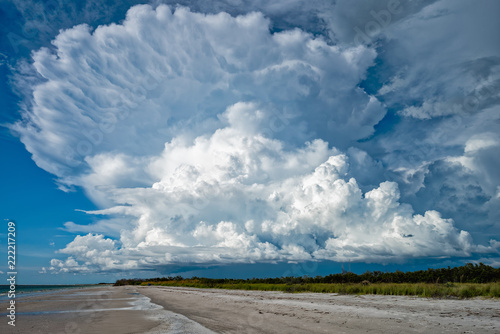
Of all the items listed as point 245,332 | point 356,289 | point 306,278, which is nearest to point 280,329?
point 245,332

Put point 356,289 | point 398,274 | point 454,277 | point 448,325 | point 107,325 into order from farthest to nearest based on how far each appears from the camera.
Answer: point 398,274
point 454,277
point 356,289
point 107,325
point 448,325

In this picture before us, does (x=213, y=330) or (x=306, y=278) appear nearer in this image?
(x=213, y=330)

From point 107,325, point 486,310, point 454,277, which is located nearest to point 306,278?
point 454,277

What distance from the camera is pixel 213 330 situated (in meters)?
15.1

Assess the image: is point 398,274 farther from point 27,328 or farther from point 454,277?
point 27,328

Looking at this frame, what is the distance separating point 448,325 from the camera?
543 inches

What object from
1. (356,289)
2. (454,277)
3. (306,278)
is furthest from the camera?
(306,278)

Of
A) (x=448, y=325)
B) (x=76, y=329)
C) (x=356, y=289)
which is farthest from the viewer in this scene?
(x=356, y=289)

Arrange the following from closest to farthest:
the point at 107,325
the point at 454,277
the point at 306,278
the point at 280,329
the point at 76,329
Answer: the point at 280,329
the point at 76,329
the point at 107,325
the point at 454,277
the point at 306,278

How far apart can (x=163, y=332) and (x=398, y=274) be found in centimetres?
5086

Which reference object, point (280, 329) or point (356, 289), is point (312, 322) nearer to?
point (280, 329)

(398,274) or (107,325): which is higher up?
(107,325)

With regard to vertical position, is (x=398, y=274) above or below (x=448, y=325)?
below

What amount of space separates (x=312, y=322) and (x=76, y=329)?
12406 millimetres
